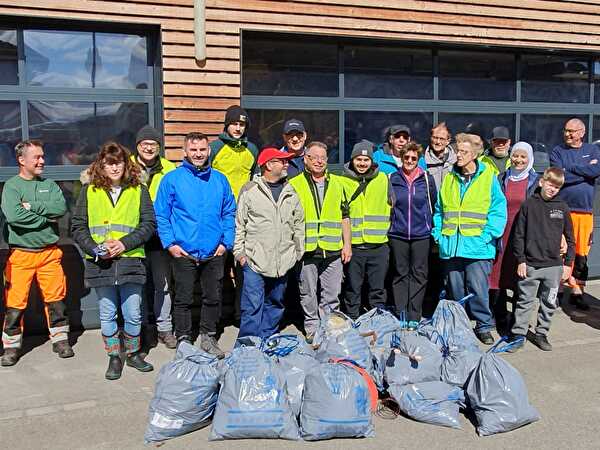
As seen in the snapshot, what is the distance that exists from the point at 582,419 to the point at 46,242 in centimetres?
431

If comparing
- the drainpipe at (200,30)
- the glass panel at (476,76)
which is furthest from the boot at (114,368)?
the glass panel at (476,76)

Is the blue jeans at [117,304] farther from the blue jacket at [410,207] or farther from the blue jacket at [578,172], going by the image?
the blue jacket at [578,172]

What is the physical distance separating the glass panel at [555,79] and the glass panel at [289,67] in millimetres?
2651

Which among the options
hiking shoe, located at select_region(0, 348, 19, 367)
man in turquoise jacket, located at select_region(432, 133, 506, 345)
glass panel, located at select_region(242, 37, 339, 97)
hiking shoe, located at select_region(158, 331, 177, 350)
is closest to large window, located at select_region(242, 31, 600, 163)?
glass panel, located at select_region(242, 37, 339, 97)

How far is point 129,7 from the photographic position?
19.4 ft

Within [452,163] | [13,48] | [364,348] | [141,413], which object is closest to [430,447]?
[364,348]

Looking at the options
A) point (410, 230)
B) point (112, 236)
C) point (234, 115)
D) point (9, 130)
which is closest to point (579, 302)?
point (410, 230)

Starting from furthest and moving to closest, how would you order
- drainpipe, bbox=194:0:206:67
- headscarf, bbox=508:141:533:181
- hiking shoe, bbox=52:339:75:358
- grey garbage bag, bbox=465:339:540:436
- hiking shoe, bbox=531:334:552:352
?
drainpipe, bbox=194:0:206:67, headscarf, bbox=508:141:533:181, hiking shoe, bbox=531:334:552:352, hiking shoe, bbox=52:339:75:358, grey garbage bag, bbox=465:339:540:436

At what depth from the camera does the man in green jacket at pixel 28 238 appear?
5191 millimetres

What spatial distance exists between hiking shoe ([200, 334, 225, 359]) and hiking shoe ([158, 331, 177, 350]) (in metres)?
0.35

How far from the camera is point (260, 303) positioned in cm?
533

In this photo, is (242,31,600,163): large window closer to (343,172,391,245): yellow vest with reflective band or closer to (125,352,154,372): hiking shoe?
(343,172,391,245): yellow vest with reflective band

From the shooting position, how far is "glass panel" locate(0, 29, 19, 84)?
5.79 metres

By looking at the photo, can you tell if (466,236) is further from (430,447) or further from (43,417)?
(43,417)
